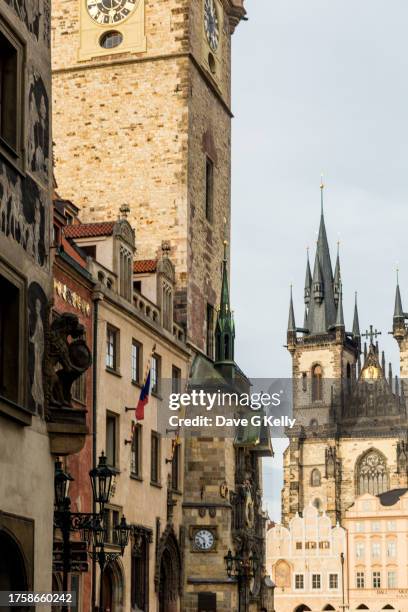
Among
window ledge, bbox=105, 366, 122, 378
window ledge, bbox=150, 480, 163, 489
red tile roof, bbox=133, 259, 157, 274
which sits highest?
red tile roof, bbox=133, 259, 157, 274

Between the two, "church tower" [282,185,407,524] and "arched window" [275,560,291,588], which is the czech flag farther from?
"church tower" [282,185,407,524]

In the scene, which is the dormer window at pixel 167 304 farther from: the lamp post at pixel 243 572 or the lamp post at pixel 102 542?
the lamp post at pixel 102 542

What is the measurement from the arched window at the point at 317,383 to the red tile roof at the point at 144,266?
328ft

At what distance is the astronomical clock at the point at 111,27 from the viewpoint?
140ft

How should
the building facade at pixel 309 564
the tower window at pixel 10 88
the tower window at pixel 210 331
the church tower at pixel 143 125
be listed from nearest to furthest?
the tower window at pixel 10 88 → the church tower at pixel 143 125 → the tower window at pixel 210 331 → the building facade at pixel 309 564

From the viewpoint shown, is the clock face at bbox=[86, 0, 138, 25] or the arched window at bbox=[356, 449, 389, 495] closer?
the clock face at bbox=[86, 0, 138, 25]

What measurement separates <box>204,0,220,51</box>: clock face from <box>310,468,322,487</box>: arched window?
8937cm

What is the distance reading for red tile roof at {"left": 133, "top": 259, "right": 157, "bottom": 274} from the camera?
129ft

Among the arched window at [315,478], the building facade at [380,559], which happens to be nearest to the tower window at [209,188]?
the building facade at [380,559]

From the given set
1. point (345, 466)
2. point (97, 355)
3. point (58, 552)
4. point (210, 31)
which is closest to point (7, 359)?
point (58, 552)

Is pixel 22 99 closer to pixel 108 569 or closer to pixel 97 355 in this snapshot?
pixel 97 355

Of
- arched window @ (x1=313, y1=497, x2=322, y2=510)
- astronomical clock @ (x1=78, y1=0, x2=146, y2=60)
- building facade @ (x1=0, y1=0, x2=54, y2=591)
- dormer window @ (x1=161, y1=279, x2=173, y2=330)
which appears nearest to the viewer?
building facade @ (x1=0, y1=0, x2=54, y2=591)

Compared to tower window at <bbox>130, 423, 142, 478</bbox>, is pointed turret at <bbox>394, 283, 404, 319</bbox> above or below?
above

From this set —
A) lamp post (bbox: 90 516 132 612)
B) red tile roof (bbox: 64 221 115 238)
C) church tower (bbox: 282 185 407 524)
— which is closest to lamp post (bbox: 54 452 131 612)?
lamp post (bbox: 90 516 132 612)
